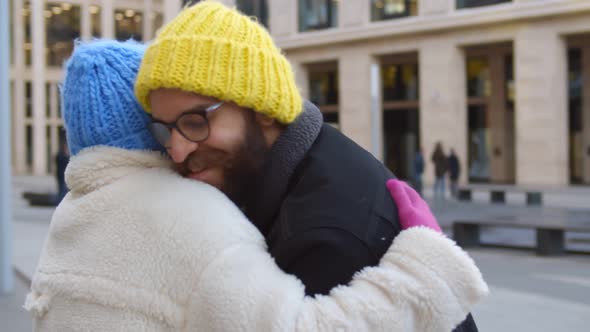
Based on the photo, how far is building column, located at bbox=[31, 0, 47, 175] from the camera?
165 ft

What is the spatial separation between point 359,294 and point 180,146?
1.58 ft

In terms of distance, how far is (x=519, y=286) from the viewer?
321 inches

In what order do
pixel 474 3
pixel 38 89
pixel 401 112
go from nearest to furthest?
1. pixel 474 3
2. pixel 401 112
3. pixel 38 89

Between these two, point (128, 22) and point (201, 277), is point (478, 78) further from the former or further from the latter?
point (201, 277)

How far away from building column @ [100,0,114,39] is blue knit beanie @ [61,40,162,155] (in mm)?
53824

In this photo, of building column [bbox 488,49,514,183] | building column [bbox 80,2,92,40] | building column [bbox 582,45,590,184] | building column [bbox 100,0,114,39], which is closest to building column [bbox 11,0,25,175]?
building column [bbox 80,2,92,40]

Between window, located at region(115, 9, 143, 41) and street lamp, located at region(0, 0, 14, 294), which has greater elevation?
window, located at region(115, 9, 143, 41)

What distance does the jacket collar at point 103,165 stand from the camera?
1.49 m

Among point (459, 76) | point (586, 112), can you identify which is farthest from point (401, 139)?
point (586, 112)

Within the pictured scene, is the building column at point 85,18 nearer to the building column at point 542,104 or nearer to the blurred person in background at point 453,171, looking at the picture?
the building column at point 542,104

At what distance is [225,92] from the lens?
4.66 ft

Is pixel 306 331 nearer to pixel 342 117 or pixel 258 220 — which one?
pixel 258 220

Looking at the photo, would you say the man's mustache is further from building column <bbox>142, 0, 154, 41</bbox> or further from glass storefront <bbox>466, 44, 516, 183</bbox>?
building column <bbox>142, 0, 154, 41</bbox>

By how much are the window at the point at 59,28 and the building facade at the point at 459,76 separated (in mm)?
14889
